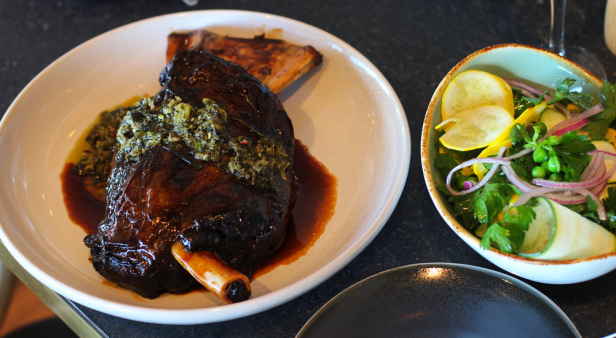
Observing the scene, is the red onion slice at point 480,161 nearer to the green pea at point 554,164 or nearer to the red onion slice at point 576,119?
the green pea at point 554,164

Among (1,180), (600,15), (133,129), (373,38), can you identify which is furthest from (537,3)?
(1,180)

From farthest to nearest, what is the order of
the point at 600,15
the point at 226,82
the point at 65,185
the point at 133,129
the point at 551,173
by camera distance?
1. the point at 600,15
2. the point at 65,185
3. the point at 226,82
4. the point at 133,129
5. the point at 551,173

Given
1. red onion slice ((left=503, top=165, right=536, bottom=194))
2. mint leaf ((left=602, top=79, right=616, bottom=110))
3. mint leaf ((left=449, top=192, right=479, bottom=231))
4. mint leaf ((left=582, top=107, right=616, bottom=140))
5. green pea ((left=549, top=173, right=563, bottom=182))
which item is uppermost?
mint leaf ((left=602, top=79, right=616, bottom=110))

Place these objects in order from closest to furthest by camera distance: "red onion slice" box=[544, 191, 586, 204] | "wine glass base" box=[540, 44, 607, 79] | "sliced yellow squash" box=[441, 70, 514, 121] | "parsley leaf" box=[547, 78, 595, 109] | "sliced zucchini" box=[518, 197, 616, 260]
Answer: "sliced zucchini" box=[518, 197, 616, 260] < "red onion slice" box=[544, 191, 586, 204] < "parsley leaf" box=[547, 78, 595, 109] < "sliced yellow squash" box=[441, 70, 514, 121] < "wine glass base" box=[540, 44, 607, 79]

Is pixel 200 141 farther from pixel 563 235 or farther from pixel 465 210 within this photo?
pixel 563 235

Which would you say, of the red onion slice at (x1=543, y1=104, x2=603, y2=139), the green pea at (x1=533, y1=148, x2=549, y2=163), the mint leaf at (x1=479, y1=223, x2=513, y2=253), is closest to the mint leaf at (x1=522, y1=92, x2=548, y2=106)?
the red onion slice at (x1=543, y1=104, x2=603, y2=139)

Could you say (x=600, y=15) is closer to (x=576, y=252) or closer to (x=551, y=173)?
(x=551, y=173)

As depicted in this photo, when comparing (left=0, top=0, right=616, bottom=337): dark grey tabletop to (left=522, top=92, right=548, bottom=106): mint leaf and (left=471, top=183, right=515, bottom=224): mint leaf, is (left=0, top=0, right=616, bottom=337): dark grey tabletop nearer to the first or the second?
(left=471, top=183, right=515, bottom=224): mint leaf
